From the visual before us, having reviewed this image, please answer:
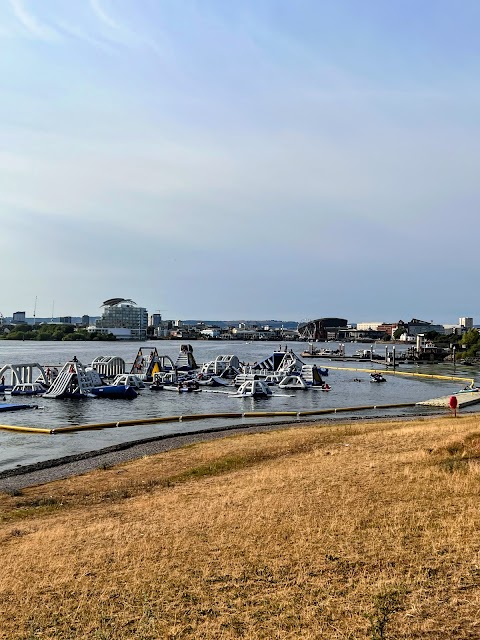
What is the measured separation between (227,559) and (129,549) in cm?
226

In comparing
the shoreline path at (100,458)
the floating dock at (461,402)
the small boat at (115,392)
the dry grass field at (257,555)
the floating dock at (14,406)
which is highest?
the dry grass field at (257,555)

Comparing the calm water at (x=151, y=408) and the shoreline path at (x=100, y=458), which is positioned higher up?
the shoreline path at (x=100, y=458)

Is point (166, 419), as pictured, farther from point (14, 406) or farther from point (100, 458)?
point (14, 406)

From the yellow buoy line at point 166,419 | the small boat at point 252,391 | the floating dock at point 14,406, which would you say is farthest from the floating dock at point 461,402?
the floating dock at point 14,406

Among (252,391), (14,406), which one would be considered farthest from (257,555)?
(252,391)

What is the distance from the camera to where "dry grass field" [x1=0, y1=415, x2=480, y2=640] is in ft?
29.5

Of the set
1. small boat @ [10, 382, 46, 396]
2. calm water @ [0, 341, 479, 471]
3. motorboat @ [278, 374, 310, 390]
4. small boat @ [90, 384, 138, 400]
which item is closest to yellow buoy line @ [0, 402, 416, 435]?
calm water @ [0, 341, 479, 471]

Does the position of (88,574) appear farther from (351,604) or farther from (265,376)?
(265,376)

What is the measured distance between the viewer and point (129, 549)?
12570 millimetres

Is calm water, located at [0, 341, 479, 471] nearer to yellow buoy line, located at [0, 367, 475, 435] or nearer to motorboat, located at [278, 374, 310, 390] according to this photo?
yellow buoy line, located at [0, 367, 475, 435]

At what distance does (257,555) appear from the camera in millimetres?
11781

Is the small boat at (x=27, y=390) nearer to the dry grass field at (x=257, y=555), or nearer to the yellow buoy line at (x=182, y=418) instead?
the yellow buoy line at (x=182, y=418)

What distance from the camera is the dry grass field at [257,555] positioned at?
899 centimetres

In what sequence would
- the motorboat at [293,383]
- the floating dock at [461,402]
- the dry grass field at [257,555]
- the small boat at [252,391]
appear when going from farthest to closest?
1. the motorboat at [293,383]
2. the small boat at [252,391]
3. the floating dock at [461,402]
4. the dry grass field at [257,555]
